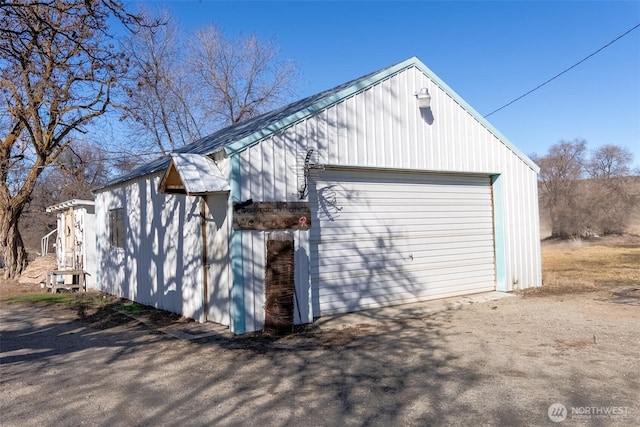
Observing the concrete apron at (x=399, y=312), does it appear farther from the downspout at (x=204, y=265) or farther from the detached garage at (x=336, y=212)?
the downspout at (x=204, y=265)

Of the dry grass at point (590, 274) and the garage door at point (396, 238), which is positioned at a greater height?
the garage door at point (396, 238)

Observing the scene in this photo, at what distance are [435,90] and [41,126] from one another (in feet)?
45.6

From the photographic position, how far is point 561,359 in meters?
5.98

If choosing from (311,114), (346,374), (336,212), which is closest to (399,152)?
(336,212)

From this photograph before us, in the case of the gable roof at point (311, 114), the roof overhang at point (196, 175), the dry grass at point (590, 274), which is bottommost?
the dry grass at point (590, 274)

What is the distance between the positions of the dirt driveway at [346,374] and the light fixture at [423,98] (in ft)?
13.7

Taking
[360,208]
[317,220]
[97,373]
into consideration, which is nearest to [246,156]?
[317,220]

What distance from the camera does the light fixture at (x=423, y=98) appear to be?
393 inches

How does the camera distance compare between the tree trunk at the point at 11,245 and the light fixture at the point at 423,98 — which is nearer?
the light fixture at the point at 423,98

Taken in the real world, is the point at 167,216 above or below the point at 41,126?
below

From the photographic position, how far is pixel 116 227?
1309 centimetres

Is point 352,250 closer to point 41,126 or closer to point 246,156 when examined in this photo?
point 246,156

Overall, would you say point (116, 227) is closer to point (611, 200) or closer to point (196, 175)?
point (196, 175)

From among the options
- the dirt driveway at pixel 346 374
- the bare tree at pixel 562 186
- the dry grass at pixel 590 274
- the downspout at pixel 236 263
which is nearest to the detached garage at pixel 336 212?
the downspout at pixel 236 263
